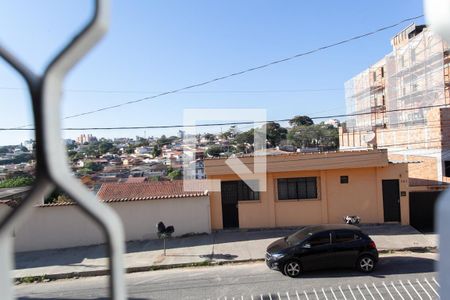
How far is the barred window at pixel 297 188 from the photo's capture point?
1201 cm

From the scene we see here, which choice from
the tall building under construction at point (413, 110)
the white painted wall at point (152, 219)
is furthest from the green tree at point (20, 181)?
the white painted wall at point (152, 219)

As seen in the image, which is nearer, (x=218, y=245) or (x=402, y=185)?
(x=218, y=245)

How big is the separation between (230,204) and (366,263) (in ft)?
16.3

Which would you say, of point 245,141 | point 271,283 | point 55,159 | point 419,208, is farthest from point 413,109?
point 55,159

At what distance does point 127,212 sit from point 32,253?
271cm

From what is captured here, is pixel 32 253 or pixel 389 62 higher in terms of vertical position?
pixel 389 62

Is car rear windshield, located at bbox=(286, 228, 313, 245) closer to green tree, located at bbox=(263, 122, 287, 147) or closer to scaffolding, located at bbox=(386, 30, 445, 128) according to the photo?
green tree, located at bbox=(263, 122, 287, 147)

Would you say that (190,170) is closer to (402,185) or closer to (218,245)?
(218,245)

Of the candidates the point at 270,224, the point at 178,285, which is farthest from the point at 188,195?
the point at 178,285

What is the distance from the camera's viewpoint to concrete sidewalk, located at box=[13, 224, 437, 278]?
9055mm

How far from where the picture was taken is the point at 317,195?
39.5 feet

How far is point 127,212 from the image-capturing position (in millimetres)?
11453

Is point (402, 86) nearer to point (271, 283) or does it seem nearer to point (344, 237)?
point (344, 237)

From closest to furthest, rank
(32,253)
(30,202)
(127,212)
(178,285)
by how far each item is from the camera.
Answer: (30,202), (178,285), (32,253), (127,212)
